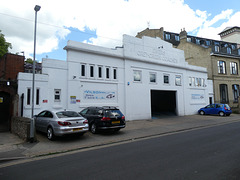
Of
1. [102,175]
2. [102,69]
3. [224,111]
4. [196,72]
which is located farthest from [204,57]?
[102,175]

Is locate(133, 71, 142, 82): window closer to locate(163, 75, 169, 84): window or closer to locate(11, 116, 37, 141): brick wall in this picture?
locate(163, 75, 169, 84): window

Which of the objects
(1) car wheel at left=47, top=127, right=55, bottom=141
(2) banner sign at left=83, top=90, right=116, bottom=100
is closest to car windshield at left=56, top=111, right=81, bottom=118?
(1) car wheel at left=47, top=127, right=55, bottom=141

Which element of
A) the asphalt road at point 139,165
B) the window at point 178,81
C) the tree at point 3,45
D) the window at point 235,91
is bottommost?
the asphalt road at point 139,165

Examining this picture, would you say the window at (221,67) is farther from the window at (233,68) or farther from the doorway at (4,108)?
the doorway at (4,108)

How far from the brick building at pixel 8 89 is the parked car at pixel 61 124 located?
4.25 m

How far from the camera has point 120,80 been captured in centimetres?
1675

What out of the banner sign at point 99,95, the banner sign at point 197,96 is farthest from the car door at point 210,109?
the banner sign at point 99,95

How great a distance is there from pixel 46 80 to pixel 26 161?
27.4 feet

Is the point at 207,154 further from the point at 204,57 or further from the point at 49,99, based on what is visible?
the point at 204,57

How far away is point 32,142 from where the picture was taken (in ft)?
26.7

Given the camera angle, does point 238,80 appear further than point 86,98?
Yes

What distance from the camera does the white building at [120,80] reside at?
→ 1320 cm

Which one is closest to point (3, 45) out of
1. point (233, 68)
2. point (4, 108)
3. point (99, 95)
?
point (4, 108)

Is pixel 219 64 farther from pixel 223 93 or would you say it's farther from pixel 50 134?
pixel 50 134
